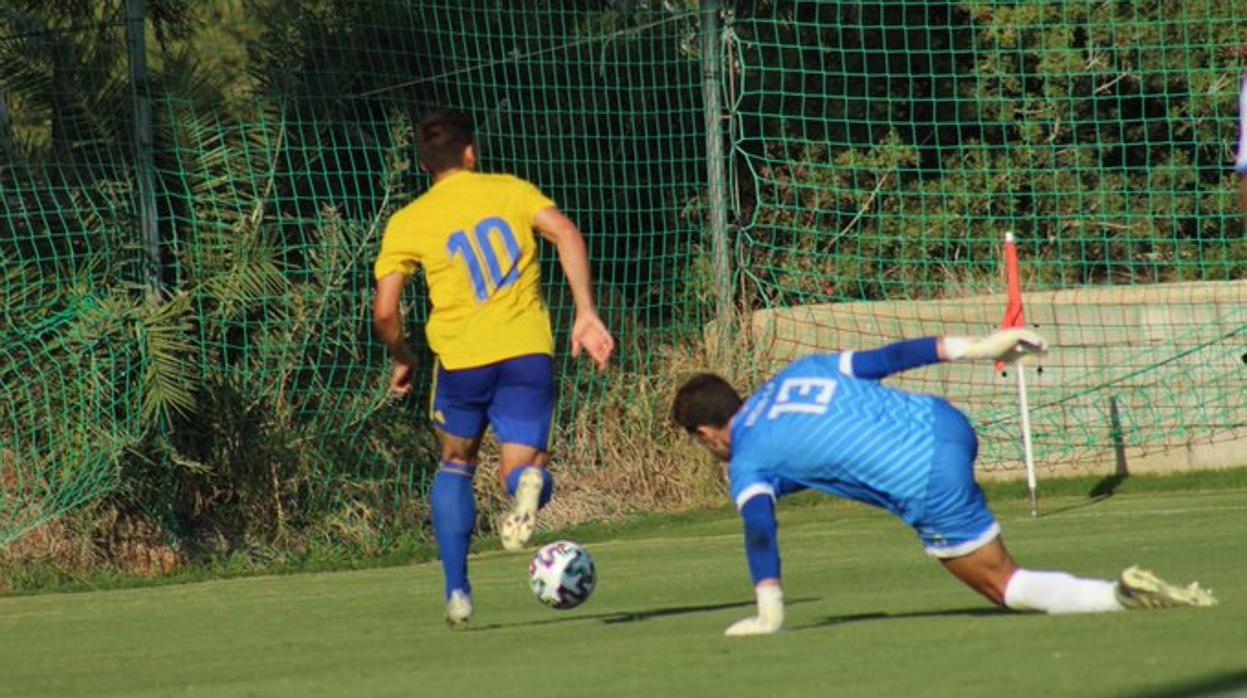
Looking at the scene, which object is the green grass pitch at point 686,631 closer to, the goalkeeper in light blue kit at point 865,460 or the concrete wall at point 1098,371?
the goalkeeper in light blue kit at point 865,460

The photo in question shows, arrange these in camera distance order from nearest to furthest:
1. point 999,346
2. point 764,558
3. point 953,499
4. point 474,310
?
point 999,346 → point 764,558 → point 953,499 → point 474,310

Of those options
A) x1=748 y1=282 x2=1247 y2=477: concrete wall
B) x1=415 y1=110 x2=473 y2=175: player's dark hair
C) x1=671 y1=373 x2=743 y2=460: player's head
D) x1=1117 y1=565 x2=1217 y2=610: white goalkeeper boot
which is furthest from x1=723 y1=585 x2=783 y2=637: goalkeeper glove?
x1=748 y1=282 x2=1247 y2=477: concrete wall

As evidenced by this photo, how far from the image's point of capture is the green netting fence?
14.8m

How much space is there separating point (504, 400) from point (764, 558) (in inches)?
69.6

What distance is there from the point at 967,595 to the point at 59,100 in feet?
26.4

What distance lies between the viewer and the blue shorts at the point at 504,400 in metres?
9.28

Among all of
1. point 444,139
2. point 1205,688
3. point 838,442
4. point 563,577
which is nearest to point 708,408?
point 838,442

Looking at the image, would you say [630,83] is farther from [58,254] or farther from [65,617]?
[65,617]

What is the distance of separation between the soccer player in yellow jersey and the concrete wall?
324 inches

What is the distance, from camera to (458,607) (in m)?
9.35

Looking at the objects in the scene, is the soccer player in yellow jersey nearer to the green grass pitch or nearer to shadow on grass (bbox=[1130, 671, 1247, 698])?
the green grass pitch

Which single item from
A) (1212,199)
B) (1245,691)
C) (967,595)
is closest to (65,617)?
(967,595)

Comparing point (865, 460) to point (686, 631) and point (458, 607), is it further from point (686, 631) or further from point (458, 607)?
point (458, 607)

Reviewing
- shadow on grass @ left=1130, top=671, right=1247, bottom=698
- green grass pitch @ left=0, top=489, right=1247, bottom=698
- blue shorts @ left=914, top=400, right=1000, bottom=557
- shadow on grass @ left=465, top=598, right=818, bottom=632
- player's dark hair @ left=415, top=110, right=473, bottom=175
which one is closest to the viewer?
shadow on grass @ left=1130, top=671, right=1247, bottom=698
